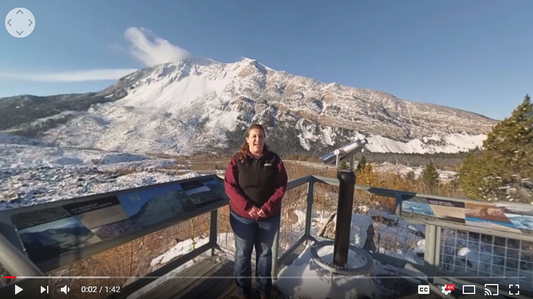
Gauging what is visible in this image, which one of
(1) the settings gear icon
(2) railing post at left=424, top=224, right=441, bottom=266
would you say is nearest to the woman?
(2) railing post at left=424, top=224, right=441, bottom=266

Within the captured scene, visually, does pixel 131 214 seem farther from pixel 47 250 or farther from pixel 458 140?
pixel 458 140

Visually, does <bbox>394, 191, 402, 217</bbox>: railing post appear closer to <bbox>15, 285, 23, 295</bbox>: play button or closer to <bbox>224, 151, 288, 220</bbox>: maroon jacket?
<bbox>224, 151, 288, 220</bbox>: maroon jacket

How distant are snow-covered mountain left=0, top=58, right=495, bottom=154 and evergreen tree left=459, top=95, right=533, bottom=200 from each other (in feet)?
102

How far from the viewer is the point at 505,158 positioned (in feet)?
17.9

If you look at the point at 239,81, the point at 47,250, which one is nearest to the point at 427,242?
the point at 47,250

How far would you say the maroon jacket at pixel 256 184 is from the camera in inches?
70.2

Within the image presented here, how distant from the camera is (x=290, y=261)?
8.59ft

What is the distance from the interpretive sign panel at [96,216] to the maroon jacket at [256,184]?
37 centimetres

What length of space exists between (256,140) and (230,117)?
207 feet

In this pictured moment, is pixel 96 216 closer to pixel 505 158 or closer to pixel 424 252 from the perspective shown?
pixel 424 252

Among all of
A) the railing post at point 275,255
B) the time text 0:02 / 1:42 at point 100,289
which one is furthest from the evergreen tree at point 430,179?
the time text 0:02 / 1:42 at point 100,289

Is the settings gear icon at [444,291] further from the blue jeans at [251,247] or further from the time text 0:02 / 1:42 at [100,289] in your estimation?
the time text 0:02 / 1:42 at [100,289]

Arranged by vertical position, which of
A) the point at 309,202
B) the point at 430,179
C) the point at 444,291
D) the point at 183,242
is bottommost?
the point at 183,242

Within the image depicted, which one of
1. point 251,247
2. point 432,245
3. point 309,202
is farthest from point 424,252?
point 251,247
